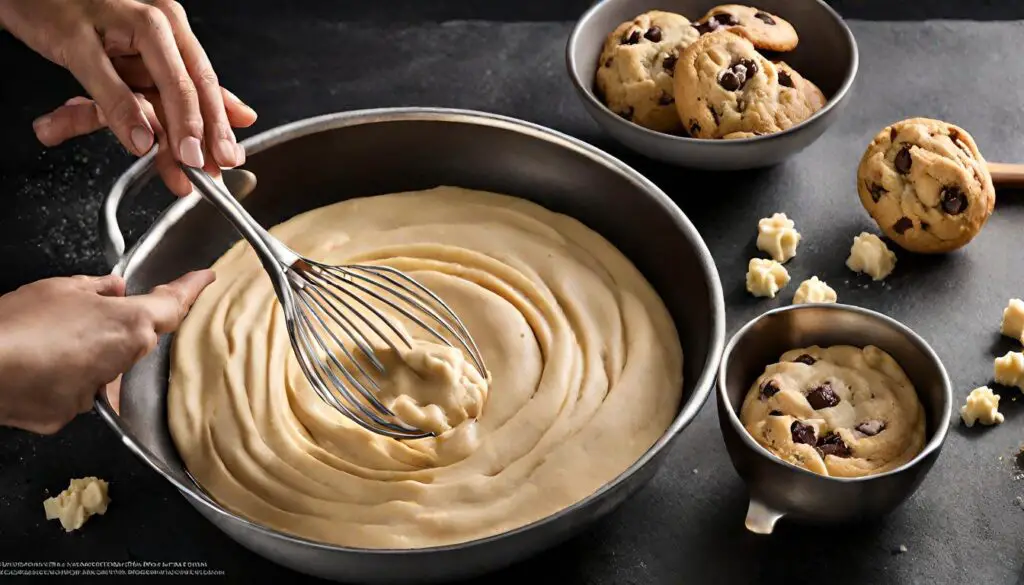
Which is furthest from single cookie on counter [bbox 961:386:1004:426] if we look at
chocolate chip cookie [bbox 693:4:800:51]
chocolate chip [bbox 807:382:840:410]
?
chocolate chip cookie [bbox 693:4:800:51]

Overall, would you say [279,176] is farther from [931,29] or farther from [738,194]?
A: [931,29]

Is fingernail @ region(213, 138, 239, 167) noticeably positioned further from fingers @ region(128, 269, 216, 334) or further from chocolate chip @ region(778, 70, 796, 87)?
chocolate chip @ region(778, 70, 796, 87)

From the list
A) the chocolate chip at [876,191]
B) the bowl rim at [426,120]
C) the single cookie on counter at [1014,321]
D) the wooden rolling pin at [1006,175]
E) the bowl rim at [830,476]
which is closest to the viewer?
the bowl rim at [426,120]

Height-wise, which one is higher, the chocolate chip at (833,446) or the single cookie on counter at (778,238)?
the chocolate chip at (833,446)

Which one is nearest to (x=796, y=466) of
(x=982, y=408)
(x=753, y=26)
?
(x=982, y=408)

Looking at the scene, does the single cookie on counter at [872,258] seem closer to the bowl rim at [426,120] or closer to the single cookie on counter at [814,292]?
the single cookie on counter at [814,292]

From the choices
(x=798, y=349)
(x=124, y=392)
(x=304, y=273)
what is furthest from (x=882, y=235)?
(x=124, y=392)

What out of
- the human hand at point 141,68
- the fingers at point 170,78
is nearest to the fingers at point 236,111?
the human hand at point 141,68
